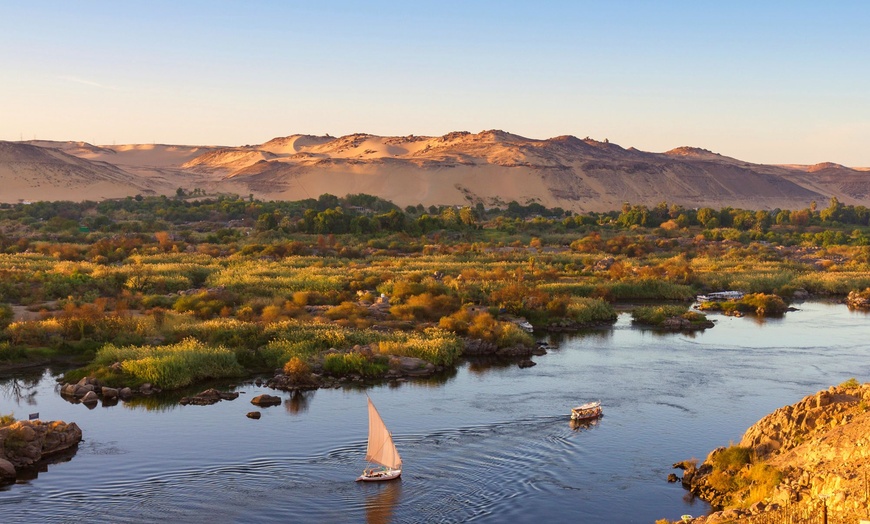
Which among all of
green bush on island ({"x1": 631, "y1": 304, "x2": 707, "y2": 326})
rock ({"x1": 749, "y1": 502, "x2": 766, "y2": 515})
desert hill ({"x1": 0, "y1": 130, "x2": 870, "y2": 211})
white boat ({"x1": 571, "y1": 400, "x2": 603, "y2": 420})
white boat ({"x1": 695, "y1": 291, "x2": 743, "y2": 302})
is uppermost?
desert hill ({"x1": 0, "y1": 130, "x2": 870, "y2": 211})

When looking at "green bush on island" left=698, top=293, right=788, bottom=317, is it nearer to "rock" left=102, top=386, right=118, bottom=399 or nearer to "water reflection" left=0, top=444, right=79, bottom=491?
"rock" left=102, top=386, right=118, bottom=399

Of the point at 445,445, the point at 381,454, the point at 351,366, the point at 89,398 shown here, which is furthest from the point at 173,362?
the point at 381,454

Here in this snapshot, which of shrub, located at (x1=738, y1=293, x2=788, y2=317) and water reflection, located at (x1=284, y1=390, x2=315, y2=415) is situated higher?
shrub, located at (x1=738, y1=293, x2=788, y2=317)

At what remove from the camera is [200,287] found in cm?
4459

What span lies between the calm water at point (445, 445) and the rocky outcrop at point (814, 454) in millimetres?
1689

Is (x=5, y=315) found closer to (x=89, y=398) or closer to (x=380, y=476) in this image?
(x=89, y=398)

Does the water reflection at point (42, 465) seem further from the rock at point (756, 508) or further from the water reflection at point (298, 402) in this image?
the rock at point (756, 508)

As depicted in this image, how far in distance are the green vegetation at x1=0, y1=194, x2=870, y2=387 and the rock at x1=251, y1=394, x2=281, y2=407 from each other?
188cm

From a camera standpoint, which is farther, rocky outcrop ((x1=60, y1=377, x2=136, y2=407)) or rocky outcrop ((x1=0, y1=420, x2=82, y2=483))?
rocky outcrop ((x1=60, y1=377, x2=136, y2=407))

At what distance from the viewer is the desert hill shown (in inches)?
4978

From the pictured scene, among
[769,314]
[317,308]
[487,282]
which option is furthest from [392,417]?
[769,314]

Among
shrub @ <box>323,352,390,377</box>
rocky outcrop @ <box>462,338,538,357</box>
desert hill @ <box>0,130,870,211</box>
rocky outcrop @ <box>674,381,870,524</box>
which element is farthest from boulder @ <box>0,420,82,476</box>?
desert hill @ <box>0,130,870,211</box>

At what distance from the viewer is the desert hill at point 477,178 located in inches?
4978

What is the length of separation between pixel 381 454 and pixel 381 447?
0.17 m
